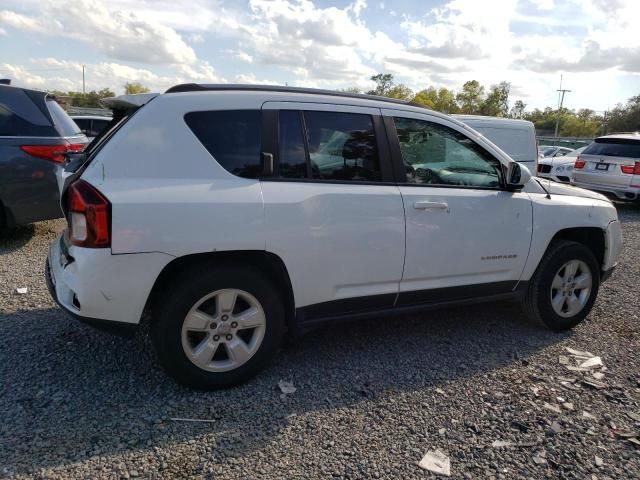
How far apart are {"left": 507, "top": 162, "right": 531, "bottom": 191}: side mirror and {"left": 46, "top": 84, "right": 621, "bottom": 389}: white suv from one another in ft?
0.03

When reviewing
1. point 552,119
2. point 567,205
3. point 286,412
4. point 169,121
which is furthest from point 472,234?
point 552,119

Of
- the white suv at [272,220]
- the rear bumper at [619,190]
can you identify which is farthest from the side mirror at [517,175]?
the rear bumper at [619,190]

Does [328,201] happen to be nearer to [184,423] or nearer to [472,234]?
[472,234]

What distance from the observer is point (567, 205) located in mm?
4078

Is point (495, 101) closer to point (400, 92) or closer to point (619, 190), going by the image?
point (400, 92)

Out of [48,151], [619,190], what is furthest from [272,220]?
[619,190]

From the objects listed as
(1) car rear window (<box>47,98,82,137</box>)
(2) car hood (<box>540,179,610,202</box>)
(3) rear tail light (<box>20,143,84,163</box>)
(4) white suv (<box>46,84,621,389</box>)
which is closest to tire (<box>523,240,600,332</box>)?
(4) white suv (<box>46,84,621,389</box>)

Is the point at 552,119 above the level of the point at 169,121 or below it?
above

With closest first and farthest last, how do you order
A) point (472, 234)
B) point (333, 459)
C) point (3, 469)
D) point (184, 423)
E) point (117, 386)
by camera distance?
point (3, 469)
point (333, 459)
point (184, 423)
point (117, 386)
point (472, 234)

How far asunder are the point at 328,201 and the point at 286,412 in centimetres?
129

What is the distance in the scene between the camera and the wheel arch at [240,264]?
2.85 m

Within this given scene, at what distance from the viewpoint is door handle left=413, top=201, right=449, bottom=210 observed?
3375 mm

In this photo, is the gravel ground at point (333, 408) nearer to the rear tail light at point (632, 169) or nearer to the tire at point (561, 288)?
the tire at point (561, 288)

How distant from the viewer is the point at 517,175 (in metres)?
3.71
